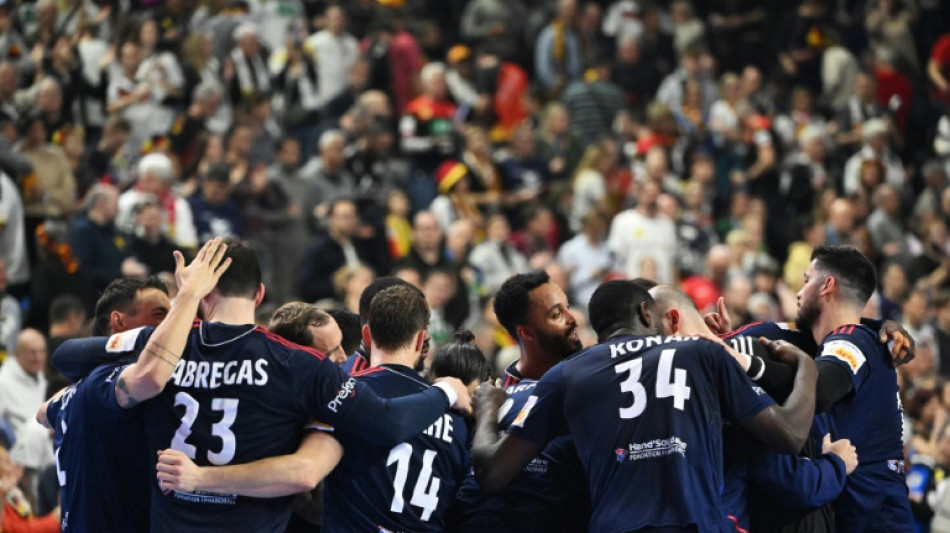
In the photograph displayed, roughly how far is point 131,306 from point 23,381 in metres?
5.23

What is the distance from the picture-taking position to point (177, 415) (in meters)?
6.41

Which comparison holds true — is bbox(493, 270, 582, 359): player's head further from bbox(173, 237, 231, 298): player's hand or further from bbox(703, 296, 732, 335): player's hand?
bbox(173, 237, 231, 298): player's hand

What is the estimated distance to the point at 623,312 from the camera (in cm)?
679

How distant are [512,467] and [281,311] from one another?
1522mm

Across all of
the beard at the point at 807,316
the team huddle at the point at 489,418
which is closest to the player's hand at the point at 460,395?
the team huddle at the point at 489,418

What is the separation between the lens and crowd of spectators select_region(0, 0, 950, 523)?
14.4 metres

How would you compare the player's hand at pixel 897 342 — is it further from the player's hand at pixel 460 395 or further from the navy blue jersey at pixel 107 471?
the navy blue jersey at pixel 107 471

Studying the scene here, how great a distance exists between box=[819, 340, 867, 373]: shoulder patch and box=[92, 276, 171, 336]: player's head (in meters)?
3.37

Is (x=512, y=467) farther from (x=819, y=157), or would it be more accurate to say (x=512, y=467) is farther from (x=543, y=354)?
(x=819, y=157)

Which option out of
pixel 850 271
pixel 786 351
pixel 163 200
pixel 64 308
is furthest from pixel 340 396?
pixel 163 200

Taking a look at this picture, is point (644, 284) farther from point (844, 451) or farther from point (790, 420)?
point (844, 451)

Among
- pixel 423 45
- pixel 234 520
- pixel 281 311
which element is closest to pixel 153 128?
pixel 423 45

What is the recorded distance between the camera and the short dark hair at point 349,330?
26.0 feet

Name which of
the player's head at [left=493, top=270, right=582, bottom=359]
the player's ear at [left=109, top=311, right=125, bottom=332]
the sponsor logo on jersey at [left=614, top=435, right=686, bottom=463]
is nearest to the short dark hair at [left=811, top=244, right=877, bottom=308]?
the player's head at [left=493, top=270, right=582, bottom=359]
